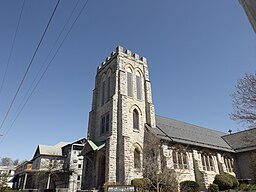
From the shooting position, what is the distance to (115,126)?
24.2m

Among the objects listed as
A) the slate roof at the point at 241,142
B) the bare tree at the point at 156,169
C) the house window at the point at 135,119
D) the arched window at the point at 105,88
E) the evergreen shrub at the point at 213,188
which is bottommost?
the evergreen shrub at the point at 213,188

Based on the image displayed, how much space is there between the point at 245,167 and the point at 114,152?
21.1 m

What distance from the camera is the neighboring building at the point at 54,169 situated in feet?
128

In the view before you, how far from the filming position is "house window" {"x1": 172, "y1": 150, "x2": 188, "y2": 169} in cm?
2422

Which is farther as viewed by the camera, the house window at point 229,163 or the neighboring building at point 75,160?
the neighboring building at point 75,160

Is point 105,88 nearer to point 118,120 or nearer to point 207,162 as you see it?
point 118,120

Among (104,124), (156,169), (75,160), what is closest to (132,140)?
(104,124)

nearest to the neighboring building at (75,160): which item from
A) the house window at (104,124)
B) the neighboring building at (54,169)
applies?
the neighboring building at (54,169)

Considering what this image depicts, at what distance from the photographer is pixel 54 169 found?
39219mm

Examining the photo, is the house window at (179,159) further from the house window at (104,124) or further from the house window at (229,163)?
the house window at (104,124)

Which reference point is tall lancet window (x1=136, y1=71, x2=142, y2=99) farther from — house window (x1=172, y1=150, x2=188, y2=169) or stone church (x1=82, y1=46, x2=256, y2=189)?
house window (x1=172, y1=150, x2=188, y2=169)

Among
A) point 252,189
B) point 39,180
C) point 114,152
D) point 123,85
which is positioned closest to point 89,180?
point 114,152

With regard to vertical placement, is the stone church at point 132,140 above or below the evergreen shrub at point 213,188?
above

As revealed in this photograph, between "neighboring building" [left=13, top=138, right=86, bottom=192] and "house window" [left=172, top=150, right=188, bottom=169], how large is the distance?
70.5 ft
